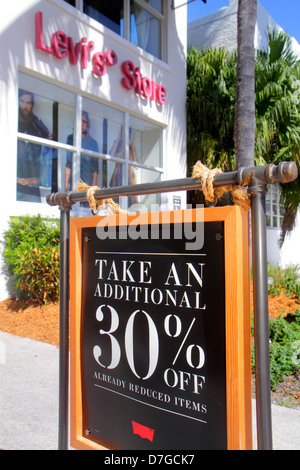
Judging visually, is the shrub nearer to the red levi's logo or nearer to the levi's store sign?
the levi's store sign

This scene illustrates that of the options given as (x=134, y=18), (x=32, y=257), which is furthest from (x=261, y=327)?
(x=134, y=18)

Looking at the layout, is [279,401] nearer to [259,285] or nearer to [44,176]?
[259,285]

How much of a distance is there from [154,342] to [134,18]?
9.31 metres

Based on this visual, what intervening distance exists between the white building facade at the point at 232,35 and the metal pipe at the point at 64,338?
10666mm

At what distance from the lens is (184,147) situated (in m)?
10.2

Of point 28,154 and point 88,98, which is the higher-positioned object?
point 88,98

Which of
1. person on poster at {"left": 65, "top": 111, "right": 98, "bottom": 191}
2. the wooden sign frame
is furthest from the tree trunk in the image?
the wooden sign frame

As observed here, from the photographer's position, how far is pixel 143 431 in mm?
1541

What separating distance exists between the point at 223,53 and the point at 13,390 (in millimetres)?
10195

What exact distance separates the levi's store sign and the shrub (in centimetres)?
308

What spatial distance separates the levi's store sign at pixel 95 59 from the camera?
6.61 meters

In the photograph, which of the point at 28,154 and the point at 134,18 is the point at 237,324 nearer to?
the point at 28,154

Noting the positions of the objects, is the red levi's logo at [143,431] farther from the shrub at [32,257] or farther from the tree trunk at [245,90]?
the tree trunk at [245,90]

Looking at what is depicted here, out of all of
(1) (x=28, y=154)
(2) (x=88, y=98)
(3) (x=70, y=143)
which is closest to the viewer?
(1) (x=28, y=154)
